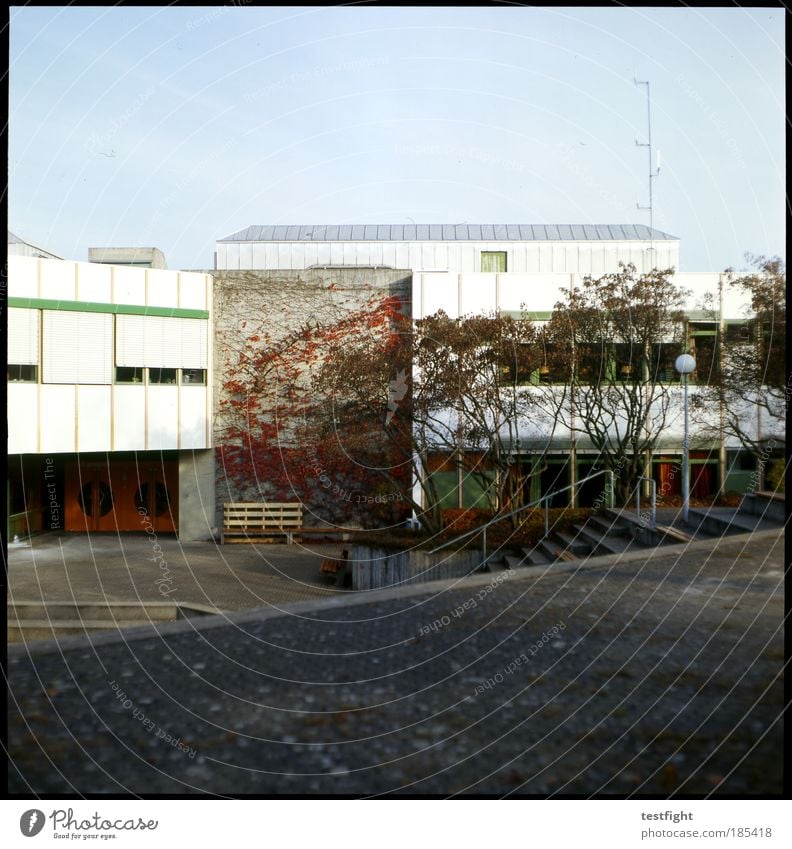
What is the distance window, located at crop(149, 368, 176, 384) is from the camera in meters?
13.2

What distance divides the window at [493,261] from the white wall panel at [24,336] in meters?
10.5

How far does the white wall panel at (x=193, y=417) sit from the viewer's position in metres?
13.6

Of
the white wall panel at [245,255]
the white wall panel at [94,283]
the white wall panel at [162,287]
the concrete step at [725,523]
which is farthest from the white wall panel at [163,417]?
the concrete step at [725,523]

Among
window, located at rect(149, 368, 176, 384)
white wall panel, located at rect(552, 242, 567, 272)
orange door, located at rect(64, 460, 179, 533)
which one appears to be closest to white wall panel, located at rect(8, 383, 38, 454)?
window, located at rect(149, 368, 176, 384)

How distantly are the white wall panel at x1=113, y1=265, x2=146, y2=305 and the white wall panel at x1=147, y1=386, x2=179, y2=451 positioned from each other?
5.72 feet

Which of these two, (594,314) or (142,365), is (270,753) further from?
(142,365)

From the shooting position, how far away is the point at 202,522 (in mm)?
14086

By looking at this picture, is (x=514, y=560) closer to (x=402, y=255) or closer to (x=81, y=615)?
(x=81, y=615)

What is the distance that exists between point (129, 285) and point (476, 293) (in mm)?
6792

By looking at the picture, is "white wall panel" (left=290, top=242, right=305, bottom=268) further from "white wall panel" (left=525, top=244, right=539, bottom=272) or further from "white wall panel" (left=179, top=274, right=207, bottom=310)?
"white wall panel" (left=525, top=244, right=539, bottom=272)

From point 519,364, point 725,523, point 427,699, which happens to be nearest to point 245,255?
point 519,364

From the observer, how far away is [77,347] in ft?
40.5

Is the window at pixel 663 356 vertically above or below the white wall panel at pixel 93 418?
above

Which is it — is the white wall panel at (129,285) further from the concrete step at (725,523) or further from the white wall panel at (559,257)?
the concrete step at (725,523)
